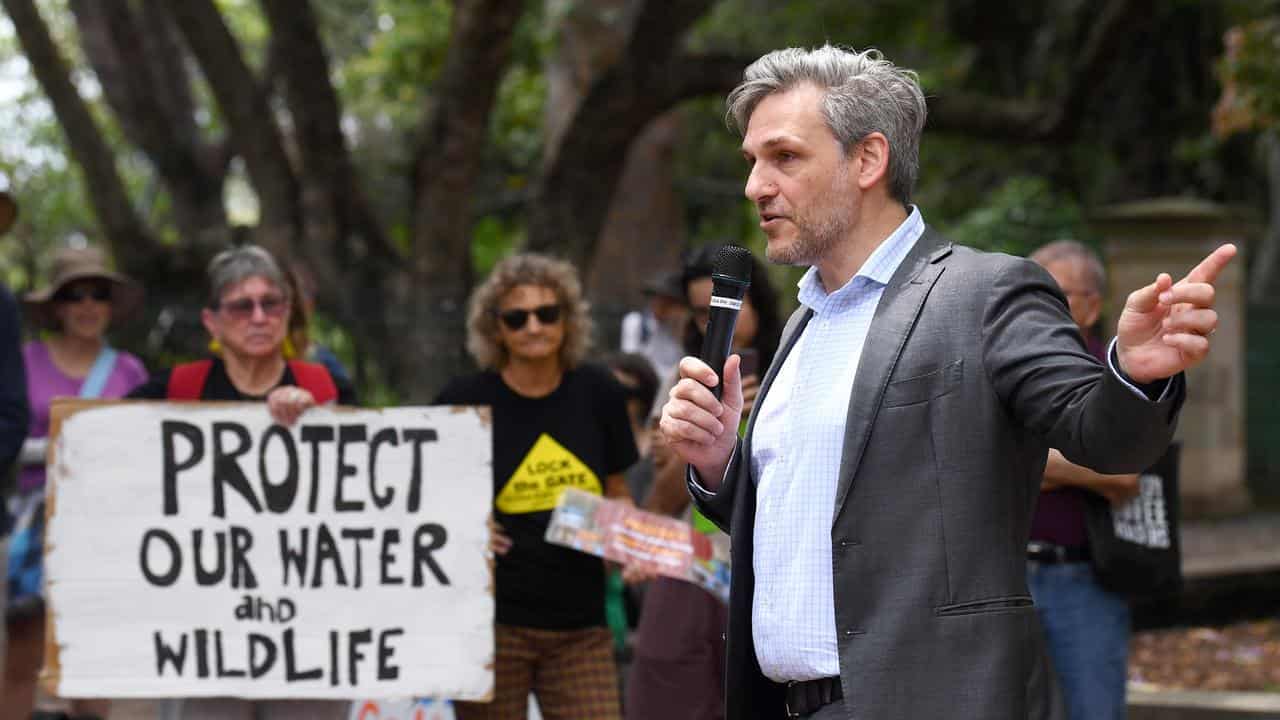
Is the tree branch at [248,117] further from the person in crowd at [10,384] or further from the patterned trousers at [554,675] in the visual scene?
the patterned trousers at [554,675]

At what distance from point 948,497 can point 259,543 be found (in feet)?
10.3

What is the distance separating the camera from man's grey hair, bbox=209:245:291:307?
5223 millimetres

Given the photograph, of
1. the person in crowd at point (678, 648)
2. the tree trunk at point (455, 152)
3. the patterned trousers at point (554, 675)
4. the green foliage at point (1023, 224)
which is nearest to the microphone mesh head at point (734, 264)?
the person in crowd at point (678, 648)

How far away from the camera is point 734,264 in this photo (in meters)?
3.01

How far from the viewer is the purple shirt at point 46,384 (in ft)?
20.7

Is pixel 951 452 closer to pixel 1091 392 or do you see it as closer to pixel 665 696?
pixel 1091 392

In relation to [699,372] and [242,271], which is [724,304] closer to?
[699,372]

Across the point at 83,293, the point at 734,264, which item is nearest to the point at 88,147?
the point at 83,293

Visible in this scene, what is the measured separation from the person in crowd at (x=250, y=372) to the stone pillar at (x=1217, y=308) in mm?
9179

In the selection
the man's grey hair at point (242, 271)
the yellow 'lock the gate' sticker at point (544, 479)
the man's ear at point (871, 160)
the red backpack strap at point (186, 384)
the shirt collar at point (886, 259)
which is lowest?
the yellow 'lock the gate' sticker at point (544, 479)

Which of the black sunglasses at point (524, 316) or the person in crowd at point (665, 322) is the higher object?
the person in crowd at point (665, 322)

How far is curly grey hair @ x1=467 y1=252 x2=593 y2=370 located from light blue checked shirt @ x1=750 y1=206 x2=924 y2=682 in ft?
7.79

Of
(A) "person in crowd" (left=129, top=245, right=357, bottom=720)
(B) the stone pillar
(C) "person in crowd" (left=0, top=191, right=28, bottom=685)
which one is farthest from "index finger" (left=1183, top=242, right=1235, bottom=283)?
(B) the stone pillar

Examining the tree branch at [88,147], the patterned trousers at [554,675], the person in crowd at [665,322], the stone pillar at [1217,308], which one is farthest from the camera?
the stone pillar at [1217,308]
